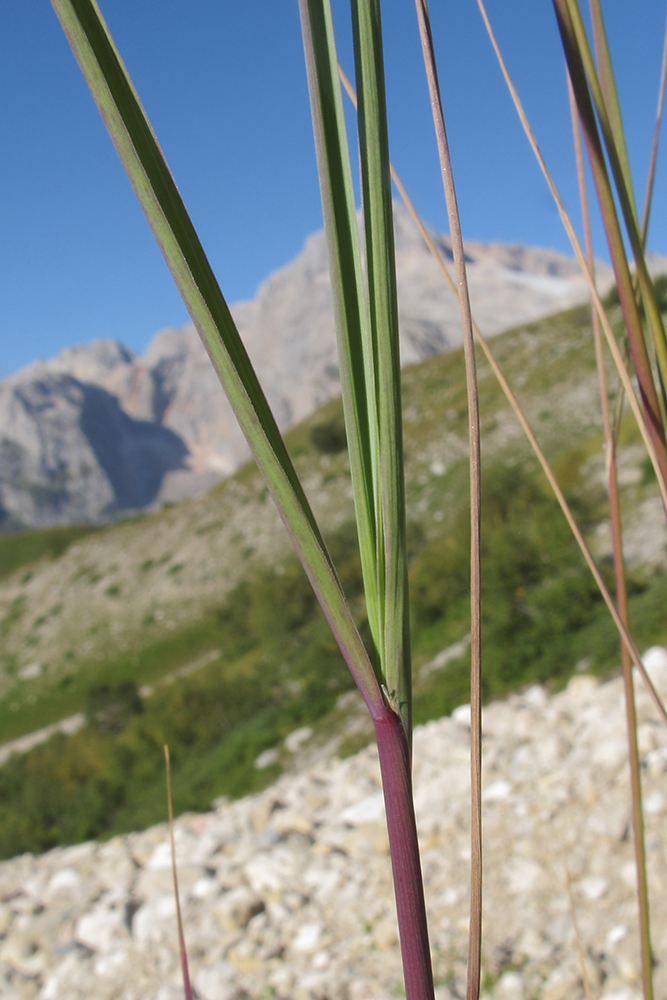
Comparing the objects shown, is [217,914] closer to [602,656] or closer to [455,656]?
[602,656]

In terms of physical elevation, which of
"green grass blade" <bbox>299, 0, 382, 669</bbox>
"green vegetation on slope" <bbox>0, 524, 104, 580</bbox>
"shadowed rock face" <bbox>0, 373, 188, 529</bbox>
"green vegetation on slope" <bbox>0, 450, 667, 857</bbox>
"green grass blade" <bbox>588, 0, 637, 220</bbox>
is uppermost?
"shadowed rock face" <bbox>0, 373, 188, 529</bbox>

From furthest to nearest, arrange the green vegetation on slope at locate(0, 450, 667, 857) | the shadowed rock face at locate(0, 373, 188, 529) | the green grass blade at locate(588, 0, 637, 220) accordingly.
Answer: the shadowed rock face at locate(0, 373, 188, 529)
the green vegetation on slope at locate(0, 450, 667, 857)
the green grass blade at locate(588, 0, 637, 220)

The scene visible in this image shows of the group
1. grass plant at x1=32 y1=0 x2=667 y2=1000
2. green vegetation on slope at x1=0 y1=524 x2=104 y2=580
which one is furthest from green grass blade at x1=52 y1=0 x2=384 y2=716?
green vegetation on slope at x1=0 y1=524 x2=104 y2=580

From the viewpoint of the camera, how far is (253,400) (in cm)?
30

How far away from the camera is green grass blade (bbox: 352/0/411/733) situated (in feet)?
1.06

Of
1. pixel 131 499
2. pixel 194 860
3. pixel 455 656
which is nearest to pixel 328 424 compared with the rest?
pixel 455 656

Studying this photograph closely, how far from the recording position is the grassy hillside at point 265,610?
6980 mm

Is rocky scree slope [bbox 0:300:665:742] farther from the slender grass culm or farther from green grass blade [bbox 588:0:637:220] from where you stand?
the slender grass culm

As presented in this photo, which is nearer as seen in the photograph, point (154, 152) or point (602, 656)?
point (154, 152)

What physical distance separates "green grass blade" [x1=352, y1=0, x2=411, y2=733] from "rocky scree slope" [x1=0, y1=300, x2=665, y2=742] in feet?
39.5

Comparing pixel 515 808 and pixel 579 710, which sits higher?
pixel 579 710

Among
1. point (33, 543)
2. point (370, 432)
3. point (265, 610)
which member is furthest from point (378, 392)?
point (33, 543)

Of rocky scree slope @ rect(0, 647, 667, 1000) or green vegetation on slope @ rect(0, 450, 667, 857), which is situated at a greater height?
green vegetation on slope @ rect(0, 450, 667, 857)

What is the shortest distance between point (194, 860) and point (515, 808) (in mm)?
1785
